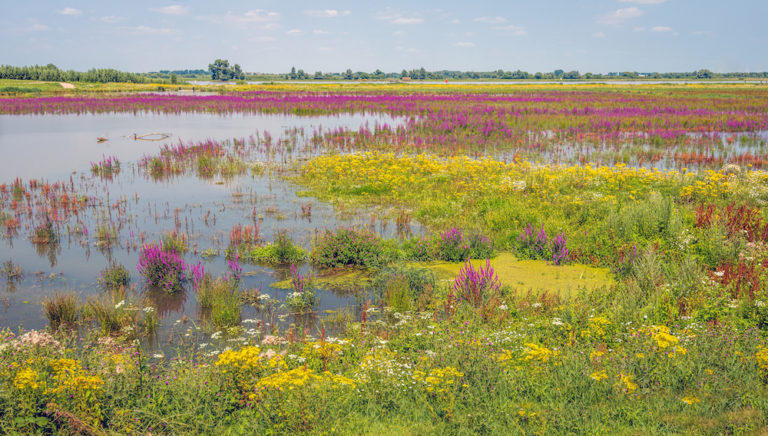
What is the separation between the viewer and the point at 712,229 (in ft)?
31.1

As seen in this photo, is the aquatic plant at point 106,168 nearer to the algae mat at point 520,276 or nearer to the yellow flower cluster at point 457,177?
the yellow flower cluster at point 457,177

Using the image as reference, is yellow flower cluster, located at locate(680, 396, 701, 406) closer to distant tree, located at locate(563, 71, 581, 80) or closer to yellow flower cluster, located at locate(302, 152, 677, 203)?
yellow flower cluster, located at locate(302, 152, 677, 203)

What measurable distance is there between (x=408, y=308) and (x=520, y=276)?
8.65 feet

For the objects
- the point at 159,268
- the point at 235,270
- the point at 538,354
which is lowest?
the point at 235,270

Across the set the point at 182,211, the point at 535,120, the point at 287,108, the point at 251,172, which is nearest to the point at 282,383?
the point at 182,211

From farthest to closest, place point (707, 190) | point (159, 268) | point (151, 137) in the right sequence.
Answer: point (151, 137), point (707, 190), point (159, 268)

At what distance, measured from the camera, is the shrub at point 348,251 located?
10.0 metres

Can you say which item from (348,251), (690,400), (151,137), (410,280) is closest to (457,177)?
(348,251)

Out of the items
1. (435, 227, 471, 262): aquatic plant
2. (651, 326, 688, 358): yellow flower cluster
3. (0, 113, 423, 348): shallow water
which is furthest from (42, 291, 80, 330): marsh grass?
(651, 326, 688, 358): yellow flower cluster

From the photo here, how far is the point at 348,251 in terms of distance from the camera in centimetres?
1005

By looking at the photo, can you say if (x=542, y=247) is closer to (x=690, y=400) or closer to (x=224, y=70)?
(x=690, y=400)

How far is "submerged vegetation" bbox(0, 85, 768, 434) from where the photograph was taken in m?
4.69

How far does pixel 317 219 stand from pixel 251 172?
24.3 feet

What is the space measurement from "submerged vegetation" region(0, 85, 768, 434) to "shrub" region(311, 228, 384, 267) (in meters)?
0.04
